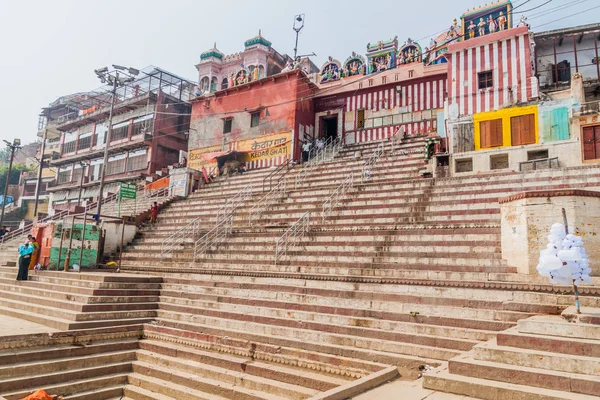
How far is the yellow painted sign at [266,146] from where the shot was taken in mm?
23719

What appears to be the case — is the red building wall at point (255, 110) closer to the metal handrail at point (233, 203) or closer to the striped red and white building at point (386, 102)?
the striped red and white building at point (386, 102)

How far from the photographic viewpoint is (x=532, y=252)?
308 inches

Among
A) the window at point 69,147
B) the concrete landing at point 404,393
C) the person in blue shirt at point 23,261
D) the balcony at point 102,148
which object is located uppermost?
the window at point 69,147

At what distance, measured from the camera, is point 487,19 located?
19.2 meters

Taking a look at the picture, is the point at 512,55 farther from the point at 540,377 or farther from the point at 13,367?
the point at 13,367

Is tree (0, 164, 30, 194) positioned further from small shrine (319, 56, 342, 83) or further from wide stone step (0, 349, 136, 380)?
wide stone step (0, 349, 136, 380)

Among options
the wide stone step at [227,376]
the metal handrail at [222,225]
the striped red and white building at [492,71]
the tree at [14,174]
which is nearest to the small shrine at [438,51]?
the striped red and white building at [492,71]

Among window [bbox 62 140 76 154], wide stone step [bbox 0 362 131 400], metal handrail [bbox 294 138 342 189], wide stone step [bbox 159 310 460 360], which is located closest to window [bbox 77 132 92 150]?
window [bbox 62 140 76 154]

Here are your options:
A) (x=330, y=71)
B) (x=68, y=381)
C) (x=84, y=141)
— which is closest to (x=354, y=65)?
(x=330, y=71)

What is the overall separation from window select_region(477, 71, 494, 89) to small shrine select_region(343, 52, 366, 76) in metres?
8.01

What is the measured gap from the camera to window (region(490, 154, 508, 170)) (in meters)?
15.7

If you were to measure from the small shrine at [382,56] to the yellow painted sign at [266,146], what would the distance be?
264 inches

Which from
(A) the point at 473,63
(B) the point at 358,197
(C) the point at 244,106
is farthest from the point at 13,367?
(C) the point at 244,106

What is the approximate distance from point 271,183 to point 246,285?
1089 cm
